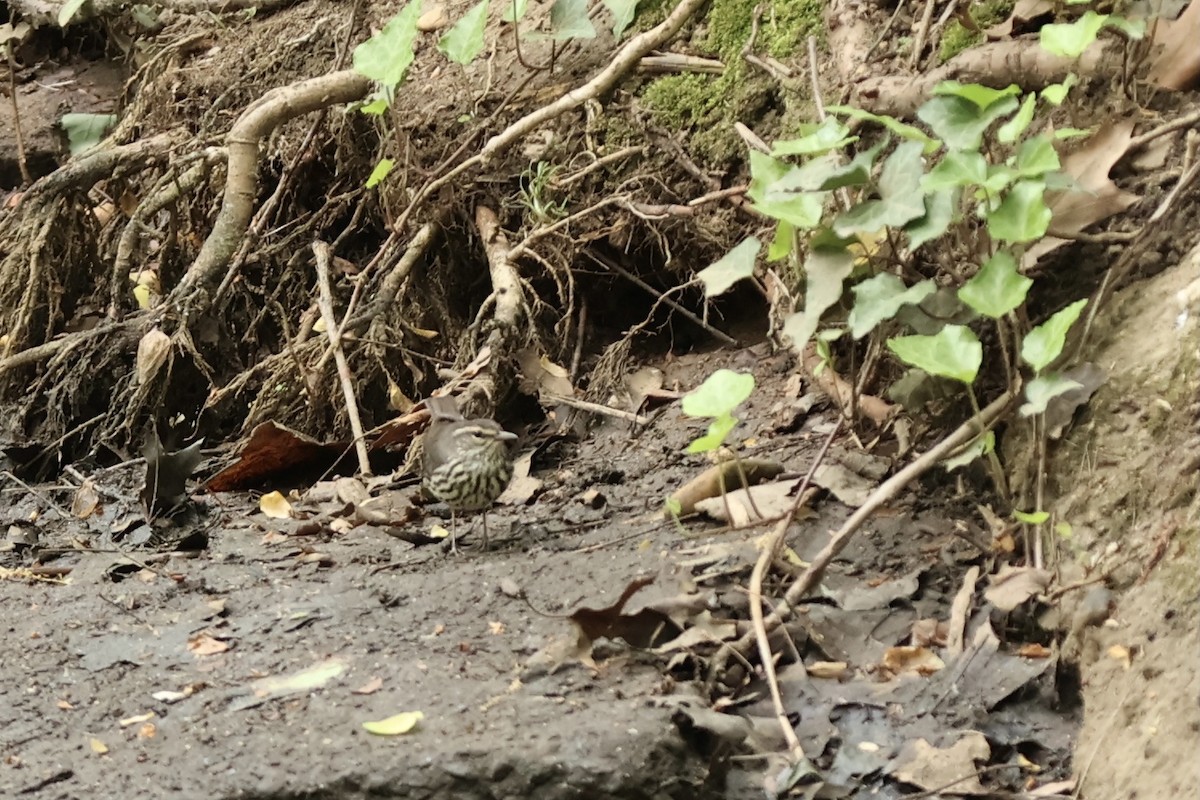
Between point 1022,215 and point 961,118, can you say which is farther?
point 961,118

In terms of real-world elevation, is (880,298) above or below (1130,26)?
below

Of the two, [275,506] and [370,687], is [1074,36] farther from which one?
[275,506]

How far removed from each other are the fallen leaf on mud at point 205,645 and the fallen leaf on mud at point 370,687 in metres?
0.50

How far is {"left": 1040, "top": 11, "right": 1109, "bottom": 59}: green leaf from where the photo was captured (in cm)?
245

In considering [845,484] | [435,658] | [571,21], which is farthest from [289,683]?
[571,21]

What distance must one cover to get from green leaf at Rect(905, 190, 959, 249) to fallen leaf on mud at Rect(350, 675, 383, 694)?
1496mm

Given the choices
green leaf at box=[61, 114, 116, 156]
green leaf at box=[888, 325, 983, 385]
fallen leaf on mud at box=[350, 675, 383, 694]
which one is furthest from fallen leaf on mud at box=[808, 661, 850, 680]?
green leaf at box=[61, 114, 116, 156]

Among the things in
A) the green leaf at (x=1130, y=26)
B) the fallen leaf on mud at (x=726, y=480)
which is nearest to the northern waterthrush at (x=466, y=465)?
the fallen leaf on mud at (x=726, y=480)

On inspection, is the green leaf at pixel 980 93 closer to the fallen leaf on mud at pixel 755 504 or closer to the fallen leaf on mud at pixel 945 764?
the fallen leaf on mud at pixel 755 504

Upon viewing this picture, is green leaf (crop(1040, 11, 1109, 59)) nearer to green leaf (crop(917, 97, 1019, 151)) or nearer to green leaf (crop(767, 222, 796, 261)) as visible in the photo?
green leaf (crop(917, 97, 1019, 151))

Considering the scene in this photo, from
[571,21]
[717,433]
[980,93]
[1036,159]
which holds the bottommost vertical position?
[717,433]

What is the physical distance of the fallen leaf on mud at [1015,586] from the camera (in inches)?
98.9

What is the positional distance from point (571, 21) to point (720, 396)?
204 cm

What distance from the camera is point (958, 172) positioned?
7.73 ft
